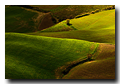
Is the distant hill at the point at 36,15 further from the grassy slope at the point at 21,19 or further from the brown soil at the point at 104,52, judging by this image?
the brown soil at the point at 104,52

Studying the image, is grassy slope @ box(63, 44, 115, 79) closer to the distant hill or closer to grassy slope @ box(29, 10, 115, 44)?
grassy slope @ box(29, 10, 115, 44)

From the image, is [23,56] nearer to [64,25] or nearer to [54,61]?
[54,61]

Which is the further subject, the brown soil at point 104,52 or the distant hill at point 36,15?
the distant hill at point 36,15

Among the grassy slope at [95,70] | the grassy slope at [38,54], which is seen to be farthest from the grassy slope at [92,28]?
the grassy slope at [95,70]

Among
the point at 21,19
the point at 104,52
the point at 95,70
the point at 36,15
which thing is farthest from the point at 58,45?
the point at 21,19

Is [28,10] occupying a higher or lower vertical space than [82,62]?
higher

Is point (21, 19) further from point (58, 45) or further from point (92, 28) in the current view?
point (92, 28)
